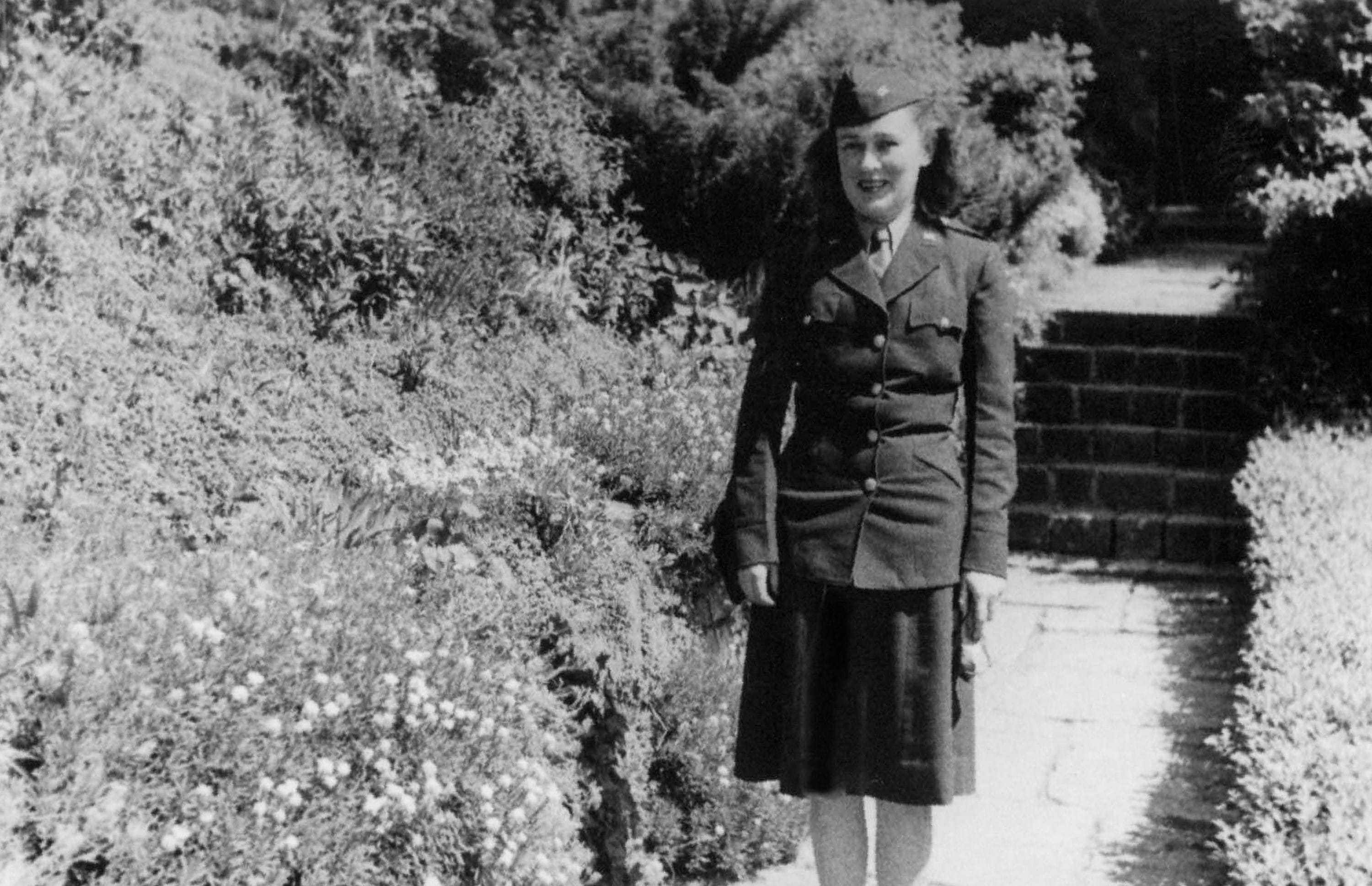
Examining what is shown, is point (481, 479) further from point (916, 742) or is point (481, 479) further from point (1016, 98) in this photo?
point (1016, 98)

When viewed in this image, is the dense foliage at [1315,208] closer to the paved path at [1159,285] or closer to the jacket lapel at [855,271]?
the paved path at [1159,285]

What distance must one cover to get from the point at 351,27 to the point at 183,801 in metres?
4.73

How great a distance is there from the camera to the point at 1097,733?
17.6 ft

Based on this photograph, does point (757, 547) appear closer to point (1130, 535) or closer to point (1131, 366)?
point (1130, 535)

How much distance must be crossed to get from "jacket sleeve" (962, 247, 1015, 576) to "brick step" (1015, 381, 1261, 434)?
17.9ft

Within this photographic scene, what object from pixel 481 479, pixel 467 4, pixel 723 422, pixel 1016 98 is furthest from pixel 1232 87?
pixel 481 479

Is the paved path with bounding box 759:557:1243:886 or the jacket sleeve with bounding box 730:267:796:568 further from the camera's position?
the paved path with bounding box 759:557:1243:886

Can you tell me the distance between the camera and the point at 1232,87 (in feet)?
46.6

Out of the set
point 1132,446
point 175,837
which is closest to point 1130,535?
point 1132,446

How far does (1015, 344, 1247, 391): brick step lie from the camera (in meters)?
8.54

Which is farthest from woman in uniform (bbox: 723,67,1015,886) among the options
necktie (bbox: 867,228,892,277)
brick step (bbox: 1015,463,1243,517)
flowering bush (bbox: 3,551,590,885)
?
brick step (bbox: 1015,463,1243,517)

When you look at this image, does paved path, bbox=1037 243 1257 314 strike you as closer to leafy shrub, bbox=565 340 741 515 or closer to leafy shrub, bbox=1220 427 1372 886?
leafy shrub, bbox=1220 427 1372 886

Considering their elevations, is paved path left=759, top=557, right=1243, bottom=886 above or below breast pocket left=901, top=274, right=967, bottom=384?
below

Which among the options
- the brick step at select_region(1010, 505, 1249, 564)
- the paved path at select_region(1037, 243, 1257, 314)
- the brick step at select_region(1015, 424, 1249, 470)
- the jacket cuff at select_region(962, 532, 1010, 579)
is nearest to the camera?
the jacket cuff at select_region(962, 532, 1010, 579)
